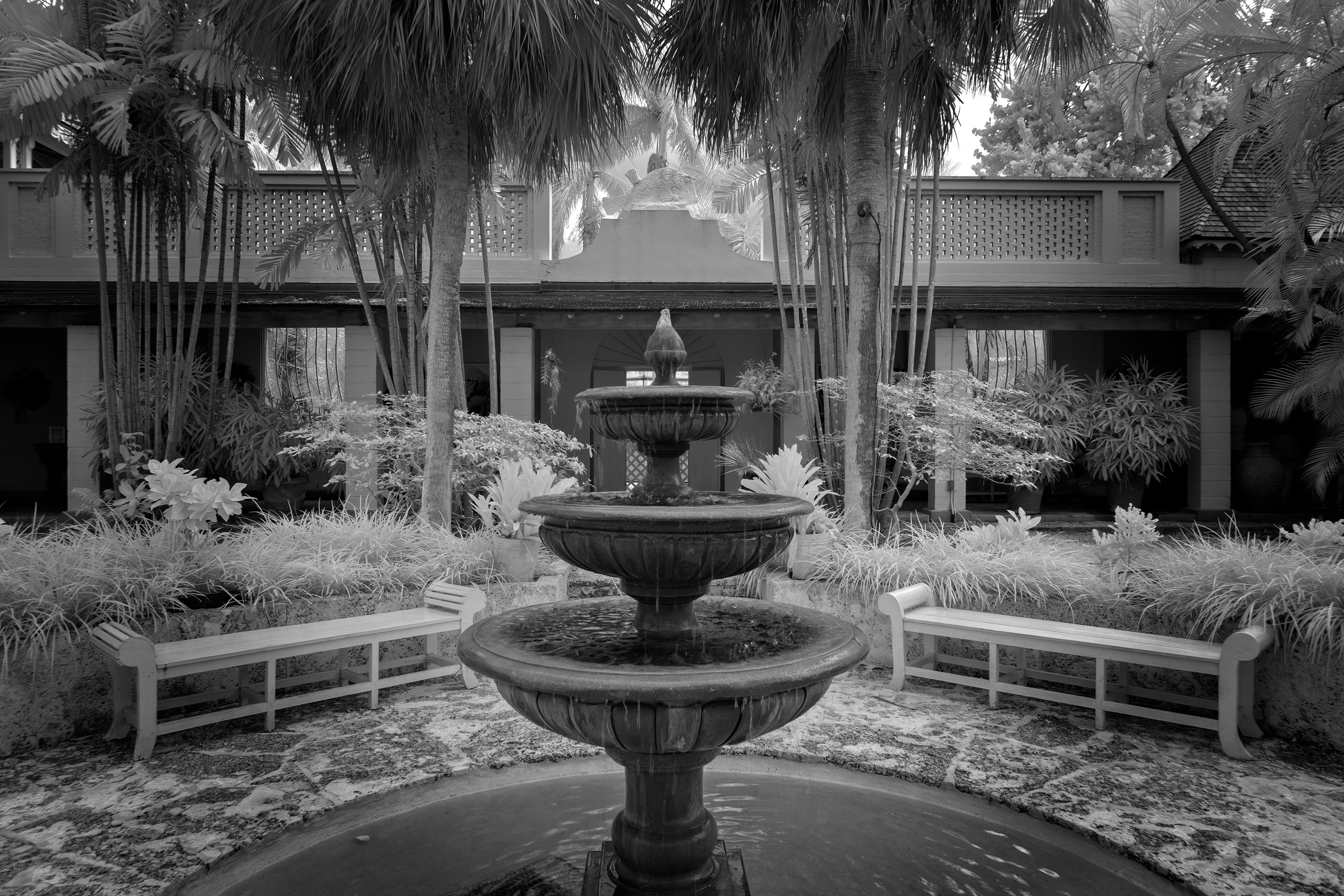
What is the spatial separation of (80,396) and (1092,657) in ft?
38.3

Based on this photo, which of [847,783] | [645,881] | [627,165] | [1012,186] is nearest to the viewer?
[645,881]

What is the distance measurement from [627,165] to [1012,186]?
22.4 meters

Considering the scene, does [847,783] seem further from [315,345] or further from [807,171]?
[315,345]

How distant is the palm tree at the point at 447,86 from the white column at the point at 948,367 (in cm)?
564

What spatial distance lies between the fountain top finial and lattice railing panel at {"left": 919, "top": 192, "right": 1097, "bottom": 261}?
Result: 31.5ft

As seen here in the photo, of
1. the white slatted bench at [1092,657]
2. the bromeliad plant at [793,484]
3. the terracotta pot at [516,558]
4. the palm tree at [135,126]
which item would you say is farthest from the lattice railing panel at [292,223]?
the white slatted bench at [1092,657]

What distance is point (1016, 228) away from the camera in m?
12.2

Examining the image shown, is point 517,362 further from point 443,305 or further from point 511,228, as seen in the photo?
point 443,305

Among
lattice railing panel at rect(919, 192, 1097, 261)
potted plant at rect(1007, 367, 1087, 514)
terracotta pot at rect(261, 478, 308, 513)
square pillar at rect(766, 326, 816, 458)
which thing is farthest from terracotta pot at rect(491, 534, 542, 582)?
lattice railing panel at rect(919, 192, 1097, 261)

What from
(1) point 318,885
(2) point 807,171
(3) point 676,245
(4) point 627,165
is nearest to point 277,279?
(3) point 676,245

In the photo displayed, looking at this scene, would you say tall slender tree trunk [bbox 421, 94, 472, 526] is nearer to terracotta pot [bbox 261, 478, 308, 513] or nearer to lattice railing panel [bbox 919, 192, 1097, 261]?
terracotta pot [bbox 261, 478, 308, 513]

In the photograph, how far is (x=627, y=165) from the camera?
107 feet

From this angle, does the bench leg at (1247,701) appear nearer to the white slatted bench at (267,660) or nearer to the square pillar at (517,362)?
the white slatted bench at (267,660)

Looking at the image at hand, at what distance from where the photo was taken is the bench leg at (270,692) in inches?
184
